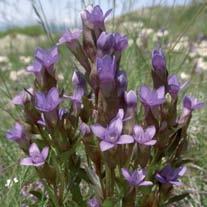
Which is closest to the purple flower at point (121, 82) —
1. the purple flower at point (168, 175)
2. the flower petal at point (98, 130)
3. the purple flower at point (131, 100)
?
the purple flower at point (131, 100)

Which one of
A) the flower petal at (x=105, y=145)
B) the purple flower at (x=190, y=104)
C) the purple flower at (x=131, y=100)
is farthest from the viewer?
the purple flower at (x=190, y=104)

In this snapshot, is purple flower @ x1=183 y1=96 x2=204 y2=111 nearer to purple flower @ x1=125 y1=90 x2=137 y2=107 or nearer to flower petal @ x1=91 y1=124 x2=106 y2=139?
purple flower @ x1=125 y1=90 x2=137 y2=107

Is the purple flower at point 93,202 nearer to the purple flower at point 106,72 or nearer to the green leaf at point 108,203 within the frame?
the green leaf at point 108,203

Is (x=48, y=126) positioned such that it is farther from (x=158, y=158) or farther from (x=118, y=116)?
(x=158, y=158)

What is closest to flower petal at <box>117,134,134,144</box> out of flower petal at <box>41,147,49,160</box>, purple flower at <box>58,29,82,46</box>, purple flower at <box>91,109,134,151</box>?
purple flower at <box>91,109,134,151</box>

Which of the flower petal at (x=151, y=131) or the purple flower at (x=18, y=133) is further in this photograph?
the purple flower at (x=18, y=133)

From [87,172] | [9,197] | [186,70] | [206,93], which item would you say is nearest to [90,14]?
[87,172]
